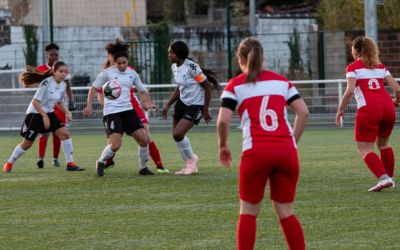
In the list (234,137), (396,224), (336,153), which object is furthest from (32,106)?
(234,137)

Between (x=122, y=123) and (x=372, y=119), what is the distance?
363 centimetres

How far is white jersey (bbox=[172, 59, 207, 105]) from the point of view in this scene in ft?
45.8

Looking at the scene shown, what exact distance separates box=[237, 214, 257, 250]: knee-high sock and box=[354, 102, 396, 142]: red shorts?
4.26 metres

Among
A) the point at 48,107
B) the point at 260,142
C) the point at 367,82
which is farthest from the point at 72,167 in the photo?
the point at 260,142

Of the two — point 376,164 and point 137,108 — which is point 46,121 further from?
point 376,164

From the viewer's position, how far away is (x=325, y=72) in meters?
29.7

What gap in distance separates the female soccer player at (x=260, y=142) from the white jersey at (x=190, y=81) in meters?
6.48

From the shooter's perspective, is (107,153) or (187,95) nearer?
(107,153)

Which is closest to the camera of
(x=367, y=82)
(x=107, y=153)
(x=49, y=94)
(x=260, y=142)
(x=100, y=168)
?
(x=260, y=142)

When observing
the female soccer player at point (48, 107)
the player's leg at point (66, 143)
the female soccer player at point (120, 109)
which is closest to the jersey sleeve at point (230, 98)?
the female soccer player at point (120, 109)

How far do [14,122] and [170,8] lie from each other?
75.3 ft

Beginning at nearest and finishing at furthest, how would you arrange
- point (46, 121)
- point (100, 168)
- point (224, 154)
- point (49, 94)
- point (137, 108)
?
point (224, 154) → point (100, 168) → point (46, 121) → point (137, 108) → point (49, 94)

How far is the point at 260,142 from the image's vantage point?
288 inches

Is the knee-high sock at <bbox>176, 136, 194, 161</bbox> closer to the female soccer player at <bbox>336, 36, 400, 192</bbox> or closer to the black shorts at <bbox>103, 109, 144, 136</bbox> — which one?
the black shorts at <bbox>103, 109, 144, 136</bbox>
